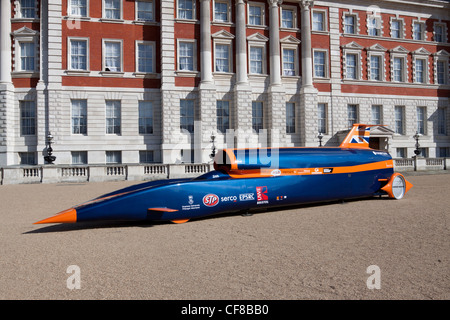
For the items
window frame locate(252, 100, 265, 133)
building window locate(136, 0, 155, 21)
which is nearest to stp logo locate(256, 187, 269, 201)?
window frame locate(252, 100, 265, 133)

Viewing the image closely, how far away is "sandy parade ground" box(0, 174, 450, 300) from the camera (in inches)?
126

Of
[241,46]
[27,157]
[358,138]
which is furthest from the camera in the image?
[241,46]

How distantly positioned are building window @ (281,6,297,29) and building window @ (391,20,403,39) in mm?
9342

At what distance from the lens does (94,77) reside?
2264cm

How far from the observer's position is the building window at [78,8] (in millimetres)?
22438

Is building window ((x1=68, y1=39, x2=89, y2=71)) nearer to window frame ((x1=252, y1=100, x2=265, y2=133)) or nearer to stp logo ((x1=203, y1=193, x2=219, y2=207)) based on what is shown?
window frame ((x1=252, y1=100, x2=265, y2=133))

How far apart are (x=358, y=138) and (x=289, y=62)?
1648cm

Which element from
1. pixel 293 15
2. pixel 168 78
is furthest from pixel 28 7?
pixel 293 15

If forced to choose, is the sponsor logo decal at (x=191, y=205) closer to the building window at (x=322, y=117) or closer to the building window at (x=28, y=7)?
the building window at (x=322, y=117)

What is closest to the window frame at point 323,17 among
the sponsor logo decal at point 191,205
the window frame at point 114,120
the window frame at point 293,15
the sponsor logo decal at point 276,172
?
the window frame at point 293,15

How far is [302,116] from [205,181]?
19.9 m

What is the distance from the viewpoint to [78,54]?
22.5m

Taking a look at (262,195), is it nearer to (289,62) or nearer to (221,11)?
(289,62)

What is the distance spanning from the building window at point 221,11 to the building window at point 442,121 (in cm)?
2085
